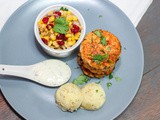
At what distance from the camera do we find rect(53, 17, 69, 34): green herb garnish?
4.69 ft

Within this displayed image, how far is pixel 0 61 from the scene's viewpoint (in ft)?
4.77

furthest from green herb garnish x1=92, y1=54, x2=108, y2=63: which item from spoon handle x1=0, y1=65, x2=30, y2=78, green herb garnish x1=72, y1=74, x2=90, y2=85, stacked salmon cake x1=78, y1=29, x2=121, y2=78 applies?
spoon handle x1=0, y1=65, x2=30, y2=78

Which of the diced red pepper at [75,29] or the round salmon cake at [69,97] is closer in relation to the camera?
the round salmon cake at [69,97]

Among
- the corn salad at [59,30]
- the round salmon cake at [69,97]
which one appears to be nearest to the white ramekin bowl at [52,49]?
the corn salad at [59,30]

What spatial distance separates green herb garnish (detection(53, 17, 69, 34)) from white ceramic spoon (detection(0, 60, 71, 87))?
12 cm

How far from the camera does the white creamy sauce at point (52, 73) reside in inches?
55.7

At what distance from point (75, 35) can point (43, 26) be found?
0.13m

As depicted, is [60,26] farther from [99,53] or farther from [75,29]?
[99,53]

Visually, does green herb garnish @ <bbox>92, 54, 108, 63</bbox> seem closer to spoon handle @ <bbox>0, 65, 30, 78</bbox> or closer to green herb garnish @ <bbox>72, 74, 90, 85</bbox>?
green herb garnish @ <bbox>72, 74, 90, 85</bbox>

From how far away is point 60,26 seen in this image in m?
1.43

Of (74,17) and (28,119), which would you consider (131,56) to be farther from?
(28,119)

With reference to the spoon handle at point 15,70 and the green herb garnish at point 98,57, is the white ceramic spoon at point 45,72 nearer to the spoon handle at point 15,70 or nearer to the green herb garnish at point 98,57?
the spoon handle at point 15,70

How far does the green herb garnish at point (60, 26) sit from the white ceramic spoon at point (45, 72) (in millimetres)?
124

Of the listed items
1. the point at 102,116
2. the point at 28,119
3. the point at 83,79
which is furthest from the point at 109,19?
the point at 28,119
